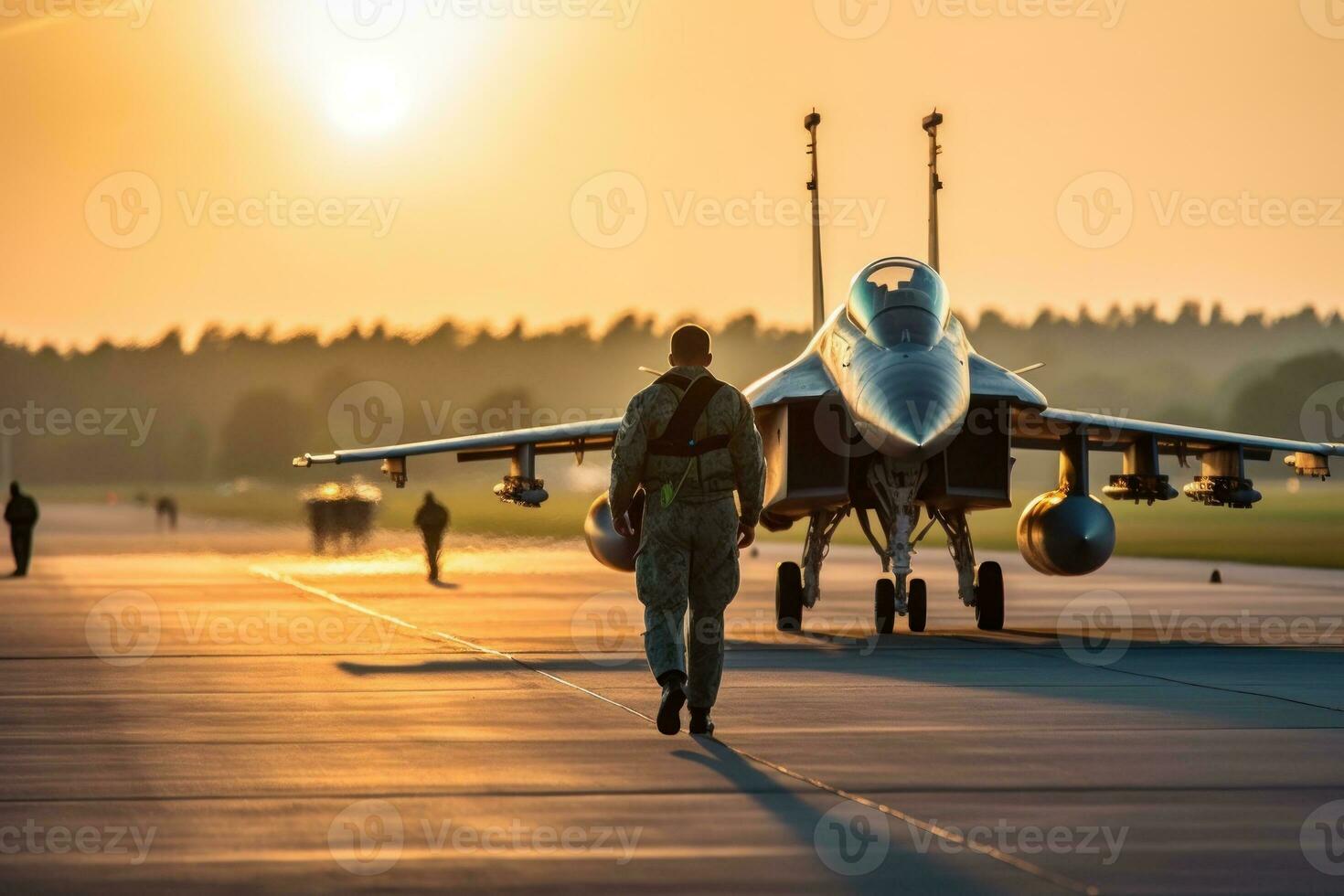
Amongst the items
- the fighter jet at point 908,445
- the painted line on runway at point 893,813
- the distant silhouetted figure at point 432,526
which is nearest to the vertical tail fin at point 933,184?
the fighter jet at point 908,445

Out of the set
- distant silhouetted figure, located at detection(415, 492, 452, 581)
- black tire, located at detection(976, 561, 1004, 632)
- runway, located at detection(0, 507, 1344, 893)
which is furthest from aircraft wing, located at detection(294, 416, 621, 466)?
distant silhouetted figure, located at detection(415, 492, 452, 581)

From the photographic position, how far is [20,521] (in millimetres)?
29172

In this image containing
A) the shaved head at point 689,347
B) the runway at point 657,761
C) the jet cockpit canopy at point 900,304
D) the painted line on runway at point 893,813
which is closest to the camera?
the painted line on runway at point 893,813

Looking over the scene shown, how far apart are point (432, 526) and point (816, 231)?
10.2m

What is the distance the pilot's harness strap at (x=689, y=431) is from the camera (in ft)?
29.8

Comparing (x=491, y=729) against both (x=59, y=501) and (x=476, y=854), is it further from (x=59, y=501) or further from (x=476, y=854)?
(x=59, y=501)

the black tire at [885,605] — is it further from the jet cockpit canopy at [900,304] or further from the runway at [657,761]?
the jet cockpit canopy at [900,304]

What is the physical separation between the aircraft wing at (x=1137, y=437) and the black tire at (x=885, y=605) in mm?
2126

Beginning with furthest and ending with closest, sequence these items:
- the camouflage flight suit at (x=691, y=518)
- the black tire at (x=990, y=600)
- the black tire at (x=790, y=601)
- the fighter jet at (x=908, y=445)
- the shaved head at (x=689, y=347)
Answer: the black tire at (x=790, y=601) → the black tire at (x=990, y=600) → the fighter jet at (x=908, y=445) → the shaved head at (x=689, y=347) → the camouflage flight suit at (x=691, y=518)

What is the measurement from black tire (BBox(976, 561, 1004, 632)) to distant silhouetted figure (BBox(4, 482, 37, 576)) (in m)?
16.6

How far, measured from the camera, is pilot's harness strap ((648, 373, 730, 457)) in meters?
9.09

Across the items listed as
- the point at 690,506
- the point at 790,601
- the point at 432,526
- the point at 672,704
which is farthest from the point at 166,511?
the point at 672,704

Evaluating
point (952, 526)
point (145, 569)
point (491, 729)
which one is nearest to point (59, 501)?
point (145, 569)

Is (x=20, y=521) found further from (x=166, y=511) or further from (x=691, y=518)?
(x=691, y=518)
